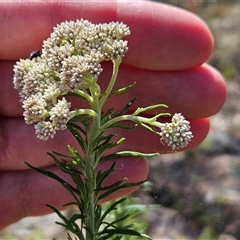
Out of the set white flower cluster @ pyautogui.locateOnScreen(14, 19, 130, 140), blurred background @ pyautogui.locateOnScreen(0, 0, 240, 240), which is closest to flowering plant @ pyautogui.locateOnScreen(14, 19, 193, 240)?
white flower cluster @ pyautogui.locateOnScreen(14, 19, 130, 140)

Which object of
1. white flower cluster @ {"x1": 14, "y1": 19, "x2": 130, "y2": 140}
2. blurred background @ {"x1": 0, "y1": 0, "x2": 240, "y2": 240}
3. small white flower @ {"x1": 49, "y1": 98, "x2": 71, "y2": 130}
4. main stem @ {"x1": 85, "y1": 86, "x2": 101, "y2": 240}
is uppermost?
white flower cluster @ {"x1": 14, "y1": 19, "x2": 130, "y2": 140}

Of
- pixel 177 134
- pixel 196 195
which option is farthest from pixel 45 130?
pixel 196 195

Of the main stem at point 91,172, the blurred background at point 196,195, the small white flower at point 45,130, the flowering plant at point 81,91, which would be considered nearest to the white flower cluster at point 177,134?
the flowering plant at point 81,91

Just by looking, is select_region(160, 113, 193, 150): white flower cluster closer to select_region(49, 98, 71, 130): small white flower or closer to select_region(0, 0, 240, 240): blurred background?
select_region(49, 98, 71, 130): small white flower

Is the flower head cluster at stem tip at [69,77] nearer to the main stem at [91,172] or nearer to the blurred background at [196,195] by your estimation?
the main stem at [91,172]

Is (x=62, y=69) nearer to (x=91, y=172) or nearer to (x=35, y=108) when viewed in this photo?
(x=35, y=108)

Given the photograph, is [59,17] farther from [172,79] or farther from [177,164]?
[177,164]

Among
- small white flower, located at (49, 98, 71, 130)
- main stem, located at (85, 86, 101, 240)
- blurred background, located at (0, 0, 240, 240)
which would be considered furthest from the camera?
blurred background, located at (0, 0, 240, 240)
